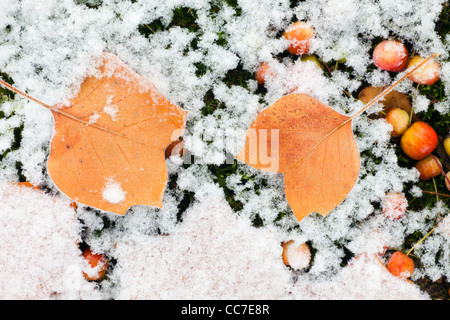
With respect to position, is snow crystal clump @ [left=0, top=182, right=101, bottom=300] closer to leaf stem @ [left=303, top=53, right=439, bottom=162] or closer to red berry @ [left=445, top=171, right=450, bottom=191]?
leaf stem @ [left=303, top=53, right=439, bottom=162]

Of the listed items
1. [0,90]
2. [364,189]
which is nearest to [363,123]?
[364,189]

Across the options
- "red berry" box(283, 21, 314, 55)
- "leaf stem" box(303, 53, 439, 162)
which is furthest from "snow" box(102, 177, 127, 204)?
"red berry" box(283, 21, 314, 55)

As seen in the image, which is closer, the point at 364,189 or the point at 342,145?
the point at 342,145

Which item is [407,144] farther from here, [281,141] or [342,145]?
[281,141]

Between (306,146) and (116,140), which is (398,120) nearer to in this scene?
(306,146)

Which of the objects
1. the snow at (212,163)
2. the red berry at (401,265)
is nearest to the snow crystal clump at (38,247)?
the snow at (212,163)

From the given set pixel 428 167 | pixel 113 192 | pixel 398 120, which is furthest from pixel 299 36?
pixel 113 192

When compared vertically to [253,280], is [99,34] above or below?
above

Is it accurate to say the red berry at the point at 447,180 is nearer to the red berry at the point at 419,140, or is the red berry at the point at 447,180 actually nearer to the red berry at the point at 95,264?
the red berry at the point at 419,140
